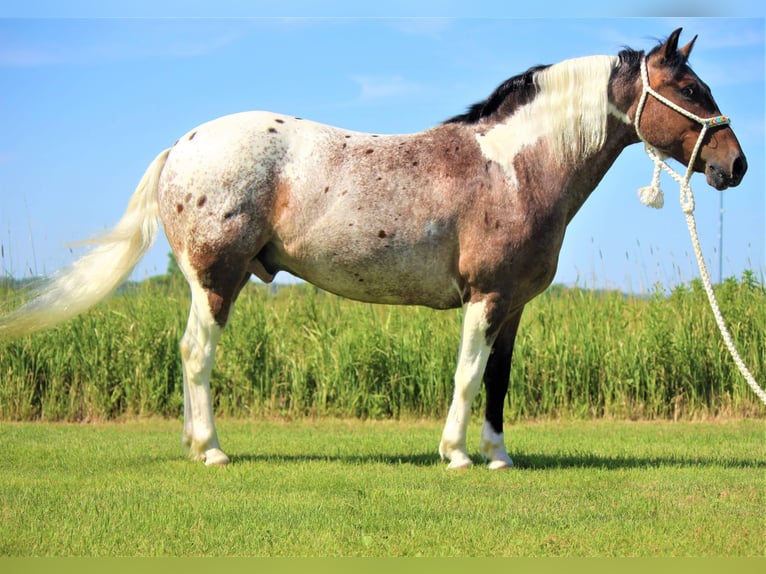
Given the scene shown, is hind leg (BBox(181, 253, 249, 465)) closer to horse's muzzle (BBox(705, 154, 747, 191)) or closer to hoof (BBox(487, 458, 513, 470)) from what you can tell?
hoof (BBox(487, 458, 513, 470))

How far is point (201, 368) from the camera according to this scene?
6.34 meters

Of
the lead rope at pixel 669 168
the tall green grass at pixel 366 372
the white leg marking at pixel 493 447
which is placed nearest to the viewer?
the lead rope at pixel 669 168

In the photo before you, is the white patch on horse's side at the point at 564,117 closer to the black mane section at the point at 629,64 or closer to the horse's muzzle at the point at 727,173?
the black mane section at the point at 629,64

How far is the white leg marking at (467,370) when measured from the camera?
239 inches

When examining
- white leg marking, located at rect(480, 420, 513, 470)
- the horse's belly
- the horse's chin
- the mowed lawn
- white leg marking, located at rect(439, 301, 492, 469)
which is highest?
the horse's chin

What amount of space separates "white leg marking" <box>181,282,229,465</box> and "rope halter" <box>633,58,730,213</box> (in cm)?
317

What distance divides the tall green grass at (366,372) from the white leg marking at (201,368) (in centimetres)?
328

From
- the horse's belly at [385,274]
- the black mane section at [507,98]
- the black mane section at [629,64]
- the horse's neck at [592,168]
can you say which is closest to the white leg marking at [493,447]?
the horse's belly at [385,274]

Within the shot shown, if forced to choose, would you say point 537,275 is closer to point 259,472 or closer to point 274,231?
point 274,231

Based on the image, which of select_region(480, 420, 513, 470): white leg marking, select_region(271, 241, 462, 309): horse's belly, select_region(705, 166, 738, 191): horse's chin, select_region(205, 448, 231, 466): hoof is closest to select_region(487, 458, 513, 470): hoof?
select_region(480, 420, 513, 470): white leg marking

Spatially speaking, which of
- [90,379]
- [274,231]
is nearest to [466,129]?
[274,231]

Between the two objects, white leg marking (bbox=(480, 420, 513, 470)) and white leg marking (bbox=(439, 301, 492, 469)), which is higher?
white leg marking (bbox=(439, 301, 492, 469))

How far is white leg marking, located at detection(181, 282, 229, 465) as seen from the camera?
20.7 ft

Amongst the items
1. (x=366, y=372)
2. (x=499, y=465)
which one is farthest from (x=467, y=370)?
(x=366, y=372)
